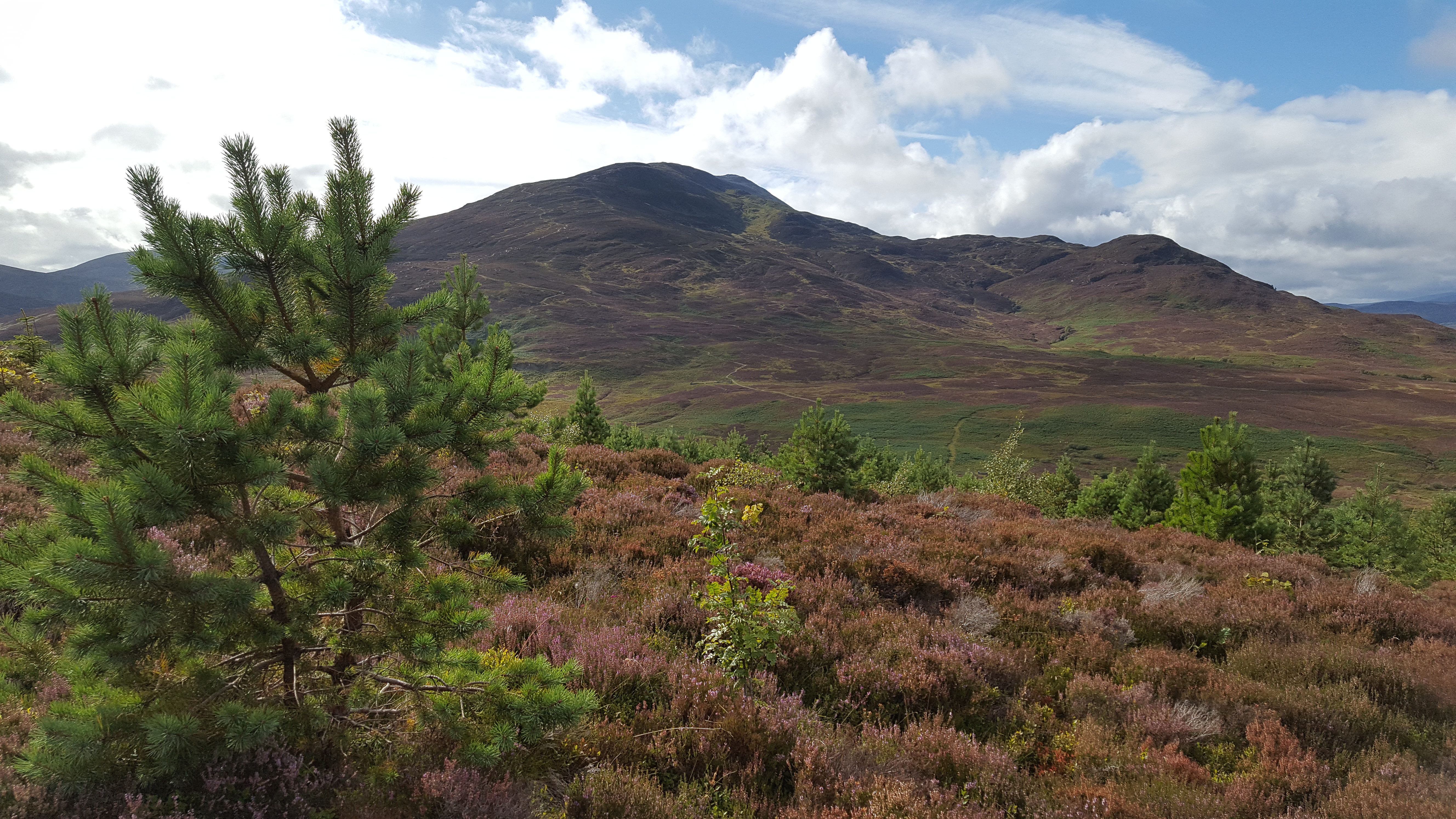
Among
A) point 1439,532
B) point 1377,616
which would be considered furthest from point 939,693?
point 1439,532

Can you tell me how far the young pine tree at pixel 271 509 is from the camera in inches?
96.1

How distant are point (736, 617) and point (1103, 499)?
86.8 feet

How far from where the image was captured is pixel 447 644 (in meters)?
3.55

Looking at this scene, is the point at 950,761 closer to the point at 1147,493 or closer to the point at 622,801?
the point at 622,801

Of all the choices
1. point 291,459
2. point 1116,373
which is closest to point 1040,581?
point 291,459

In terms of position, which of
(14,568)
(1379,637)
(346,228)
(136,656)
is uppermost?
(346,228)

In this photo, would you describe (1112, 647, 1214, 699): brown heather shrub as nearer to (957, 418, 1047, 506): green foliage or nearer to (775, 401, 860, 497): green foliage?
(775, 401, 860, 497): green foliage

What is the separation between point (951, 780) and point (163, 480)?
15.3 ft

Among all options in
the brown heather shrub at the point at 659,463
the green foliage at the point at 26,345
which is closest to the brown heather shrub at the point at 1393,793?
the brown heather shrub at the point at 659,463

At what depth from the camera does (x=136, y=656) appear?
254 cm

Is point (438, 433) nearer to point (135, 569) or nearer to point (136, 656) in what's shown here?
point (135, 569)

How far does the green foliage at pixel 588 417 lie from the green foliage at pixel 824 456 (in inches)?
307

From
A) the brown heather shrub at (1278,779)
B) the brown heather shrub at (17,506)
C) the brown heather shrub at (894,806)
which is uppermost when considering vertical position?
the brown heather shrub at (17,506)

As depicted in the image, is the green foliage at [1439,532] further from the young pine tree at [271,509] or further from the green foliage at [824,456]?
the young pine tree at [271,509]
